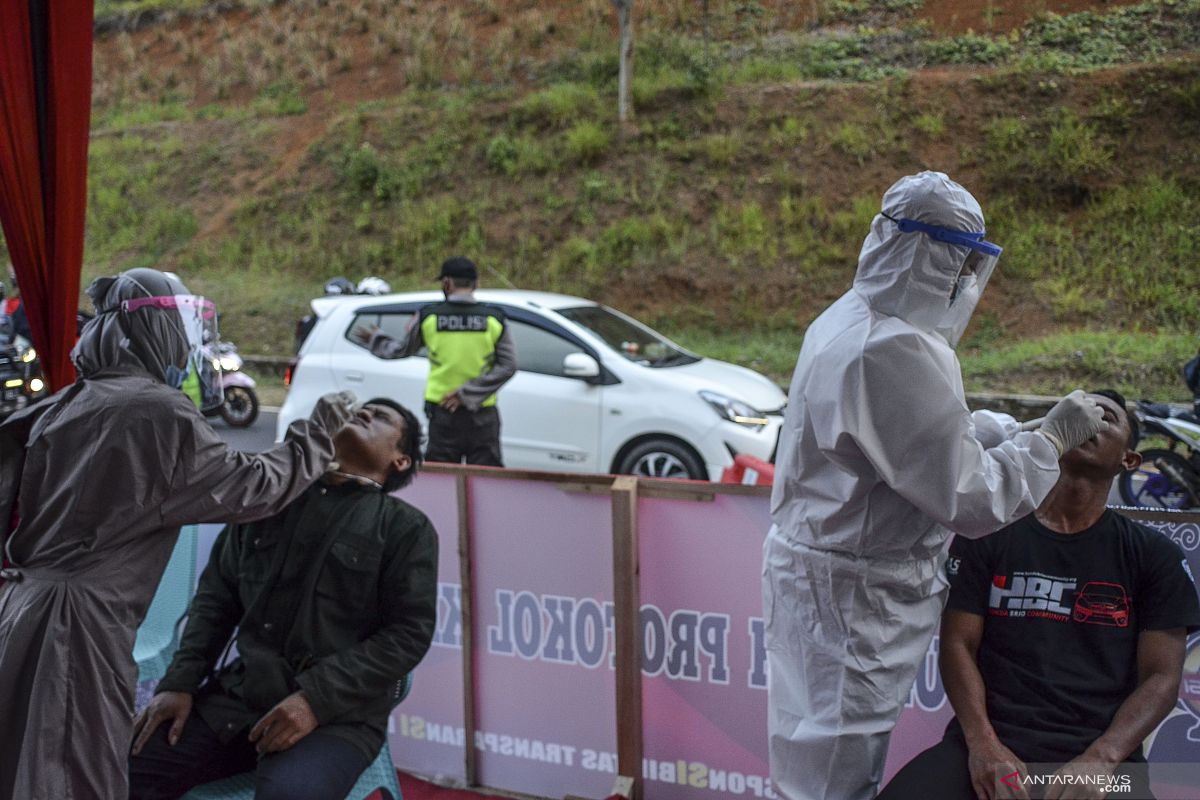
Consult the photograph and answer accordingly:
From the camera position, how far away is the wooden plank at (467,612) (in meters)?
3.13

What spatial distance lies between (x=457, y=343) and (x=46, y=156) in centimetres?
294

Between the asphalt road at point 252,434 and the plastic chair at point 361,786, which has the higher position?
the plastic chair at point 361,786

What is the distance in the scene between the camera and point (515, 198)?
17.8m

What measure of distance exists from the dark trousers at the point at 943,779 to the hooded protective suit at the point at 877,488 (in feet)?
0.20

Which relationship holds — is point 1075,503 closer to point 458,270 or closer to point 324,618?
point 324,618

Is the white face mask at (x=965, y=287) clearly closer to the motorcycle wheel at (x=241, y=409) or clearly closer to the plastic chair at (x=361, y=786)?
the plastic chair at (x=361, y=786)

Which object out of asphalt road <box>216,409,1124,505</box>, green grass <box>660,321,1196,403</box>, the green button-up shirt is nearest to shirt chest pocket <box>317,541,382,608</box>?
the green button-up shirt

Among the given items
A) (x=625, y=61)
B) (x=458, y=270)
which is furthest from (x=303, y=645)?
(x=625, y=61)

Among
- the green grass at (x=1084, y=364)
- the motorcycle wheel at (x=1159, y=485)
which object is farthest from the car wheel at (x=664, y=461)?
the motorcycle wheel at (x=1159, y=485)

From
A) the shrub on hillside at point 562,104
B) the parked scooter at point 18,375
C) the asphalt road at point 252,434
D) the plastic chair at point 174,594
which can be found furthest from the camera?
the shrub on hillside at point 562,104

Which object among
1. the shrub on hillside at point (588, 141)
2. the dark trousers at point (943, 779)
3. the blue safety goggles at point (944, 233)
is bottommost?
the dark trousers at point (943, 779)

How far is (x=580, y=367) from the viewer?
6875 millimetres

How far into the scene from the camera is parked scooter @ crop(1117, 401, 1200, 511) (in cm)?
577

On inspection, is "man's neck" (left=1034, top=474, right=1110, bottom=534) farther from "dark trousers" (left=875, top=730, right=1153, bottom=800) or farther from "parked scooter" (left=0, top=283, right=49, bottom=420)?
"parked scooter" (left=0, top=283, right=49, bottom=420)
